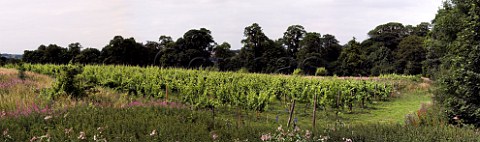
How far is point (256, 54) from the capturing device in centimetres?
5191

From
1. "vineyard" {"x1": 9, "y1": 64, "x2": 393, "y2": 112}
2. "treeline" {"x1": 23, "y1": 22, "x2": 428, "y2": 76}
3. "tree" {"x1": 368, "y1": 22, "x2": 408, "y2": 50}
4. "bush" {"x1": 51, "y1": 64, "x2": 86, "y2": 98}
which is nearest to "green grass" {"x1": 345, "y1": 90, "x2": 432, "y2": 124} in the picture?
"vineyard" {"x1": 9, "y1": 64, "x2": 393, "y2": 112}

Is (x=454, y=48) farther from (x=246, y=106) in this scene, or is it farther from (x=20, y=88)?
(x=20, y=88)

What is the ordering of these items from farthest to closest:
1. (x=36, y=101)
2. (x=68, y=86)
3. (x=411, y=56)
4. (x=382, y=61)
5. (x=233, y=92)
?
(x=382, y=61), (x=411, y=56), (x=233, y=92), (x=68, y=86), (x=36, y=101)

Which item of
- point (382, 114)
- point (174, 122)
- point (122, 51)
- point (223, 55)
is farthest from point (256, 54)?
point (174, 122)

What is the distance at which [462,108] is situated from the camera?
28.2 ft

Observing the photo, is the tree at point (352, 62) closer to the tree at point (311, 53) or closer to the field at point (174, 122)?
the tree at point (311, 53)

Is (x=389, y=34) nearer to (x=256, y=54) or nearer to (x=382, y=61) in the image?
(x=382, y=61)

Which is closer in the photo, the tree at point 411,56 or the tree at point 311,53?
the tree at point 411,56

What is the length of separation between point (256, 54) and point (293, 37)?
11.1 metres

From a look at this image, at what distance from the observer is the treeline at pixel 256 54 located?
48.2 meters

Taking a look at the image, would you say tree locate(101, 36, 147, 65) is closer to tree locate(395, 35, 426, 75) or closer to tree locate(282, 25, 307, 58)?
tree locate(282, 25, 307, 58)

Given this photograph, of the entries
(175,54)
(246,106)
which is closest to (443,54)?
(246,106)

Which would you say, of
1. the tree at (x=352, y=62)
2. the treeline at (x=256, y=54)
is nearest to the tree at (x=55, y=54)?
the treeline at (x=256, y=54)

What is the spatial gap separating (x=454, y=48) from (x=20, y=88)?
13.1 metres
